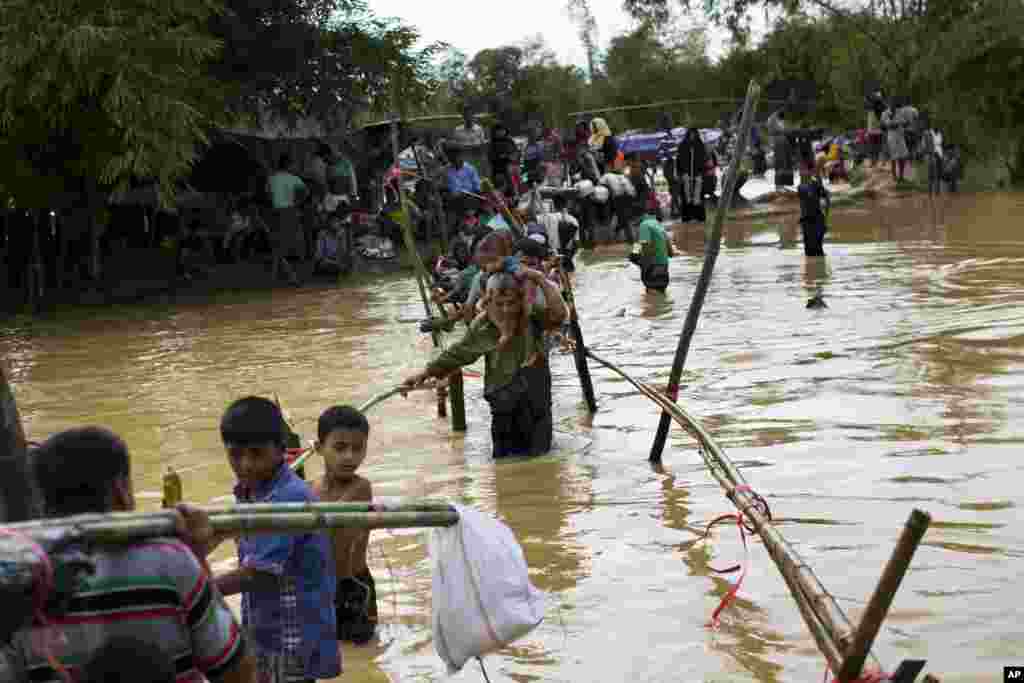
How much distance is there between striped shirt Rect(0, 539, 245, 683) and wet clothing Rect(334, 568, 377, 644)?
2.37 meters

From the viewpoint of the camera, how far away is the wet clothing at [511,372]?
26.6 ft

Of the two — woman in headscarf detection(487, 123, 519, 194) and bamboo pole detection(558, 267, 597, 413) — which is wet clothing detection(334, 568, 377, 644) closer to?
bamboo pole detection(558, 267, 597, 413)

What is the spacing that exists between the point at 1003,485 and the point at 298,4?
15845 mm

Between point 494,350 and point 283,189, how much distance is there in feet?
43.8

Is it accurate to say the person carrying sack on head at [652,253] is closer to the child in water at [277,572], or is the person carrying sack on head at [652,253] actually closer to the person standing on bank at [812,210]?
the person standing on bank at [812,210]

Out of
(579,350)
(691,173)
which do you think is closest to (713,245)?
(579,350)

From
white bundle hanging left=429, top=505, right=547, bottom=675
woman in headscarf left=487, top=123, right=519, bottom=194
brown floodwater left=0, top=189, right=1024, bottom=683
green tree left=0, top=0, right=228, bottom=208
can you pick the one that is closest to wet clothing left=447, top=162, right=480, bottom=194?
woman in headscarf left=487, top=123, right=519, bottom=194

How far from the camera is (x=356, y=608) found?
522cm

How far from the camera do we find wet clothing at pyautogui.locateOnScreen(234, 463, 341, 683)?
391cm

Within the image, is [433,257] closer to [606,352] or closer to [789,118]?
[606,352]

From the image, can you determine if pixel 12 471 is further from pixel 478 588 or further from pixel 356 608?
pixel 356 608

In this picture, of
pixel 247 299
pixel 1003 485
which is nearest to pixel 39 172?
pixel 247 299

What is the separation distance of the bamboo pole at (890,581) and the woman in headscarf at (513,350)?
461 cm

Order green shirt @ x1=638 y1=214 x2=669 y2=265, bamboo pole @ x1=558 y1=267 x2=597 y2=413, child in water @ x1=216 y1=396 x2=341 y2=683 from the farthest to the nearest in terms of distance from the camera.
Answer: green shirt @ x1=638 y1=214 x2=669 y2=265 → bamboo pole @ x1=558 y1=267 x2=597 y2=413 → child in water @ x1=216 y1=396 x2=341 y2=683
